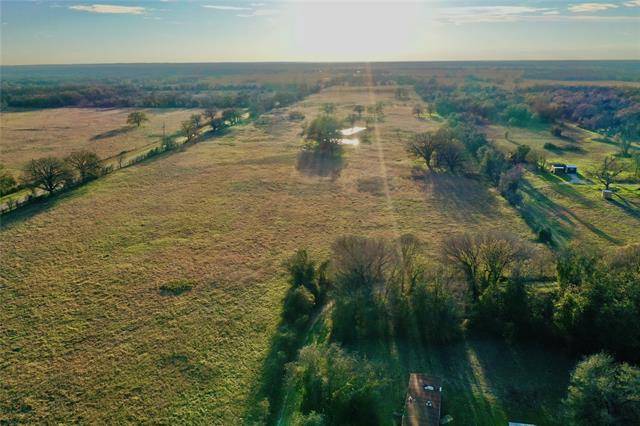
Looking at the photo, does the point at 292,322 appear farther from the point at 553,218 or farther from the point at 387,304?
the point at 553,218

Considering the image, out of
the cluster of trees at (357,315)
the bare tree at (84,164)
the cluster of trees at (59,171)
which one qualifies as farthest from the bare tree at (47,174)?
the cluster of trees at (357,315)

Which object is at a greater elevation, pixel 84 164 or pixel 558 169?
pixel 84 164

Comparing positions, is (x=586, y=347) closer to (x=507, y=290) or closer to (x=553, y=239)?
(x=507, y=290)

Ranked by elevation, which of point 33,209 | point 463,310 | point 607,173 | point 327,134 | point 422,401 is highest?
point 327,134

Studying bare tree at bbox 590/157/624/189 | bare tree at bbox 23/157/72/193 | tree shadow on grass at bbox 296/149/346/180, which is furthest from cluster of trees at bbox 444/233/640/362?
bare tree at bbox 23/157/72/193

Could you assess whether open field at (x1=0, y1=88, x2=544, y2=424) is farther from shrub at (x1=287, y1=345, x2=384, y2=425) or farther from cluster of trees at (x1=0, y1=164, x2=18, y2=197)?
cluster of trees at (x1=0, y1=164, x2=18, y2=197)

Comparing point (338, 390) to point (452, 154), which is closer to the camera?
point (338, 390)

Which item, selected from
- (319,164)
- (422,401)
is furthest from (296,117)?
(422,401)
